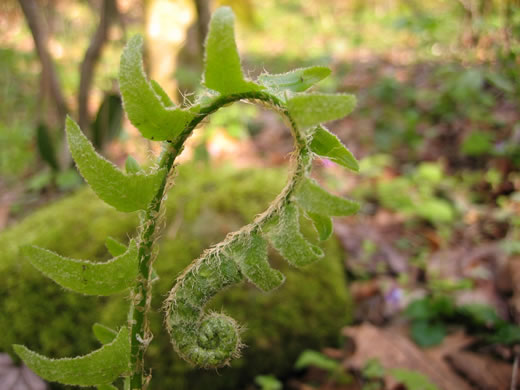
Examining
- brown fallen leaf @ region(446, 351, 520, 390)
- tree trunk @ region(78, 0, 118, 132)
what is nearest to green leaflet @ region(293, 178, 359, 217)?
brown fallen leaf @ region(446, 351, 520, 390)

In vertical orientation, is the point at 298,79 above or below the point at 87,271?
above

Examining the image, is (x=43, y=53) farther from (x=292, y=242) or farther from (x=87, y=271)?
(x=292, y=242)

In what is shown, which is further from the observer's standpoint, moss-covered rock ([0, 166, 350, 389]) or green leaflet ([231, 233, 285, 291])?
moss-covered rock ([0, 166, 350, 389])

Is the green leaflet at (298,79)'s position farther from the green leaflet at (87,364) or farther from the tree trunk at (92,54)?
the tree trunk at (92,54)

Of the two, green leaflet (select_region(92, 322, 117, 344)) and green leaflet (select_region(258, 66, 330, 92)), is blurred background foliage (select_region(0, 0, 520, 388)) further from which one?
green leaflet (select_region(92, 322, 117, 344))

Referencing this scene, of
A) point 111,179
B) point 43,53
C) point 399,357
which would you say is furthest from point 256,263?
point 43,53

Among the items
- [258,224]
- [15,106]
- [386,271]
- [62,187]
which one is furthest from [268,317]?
[15,106]
